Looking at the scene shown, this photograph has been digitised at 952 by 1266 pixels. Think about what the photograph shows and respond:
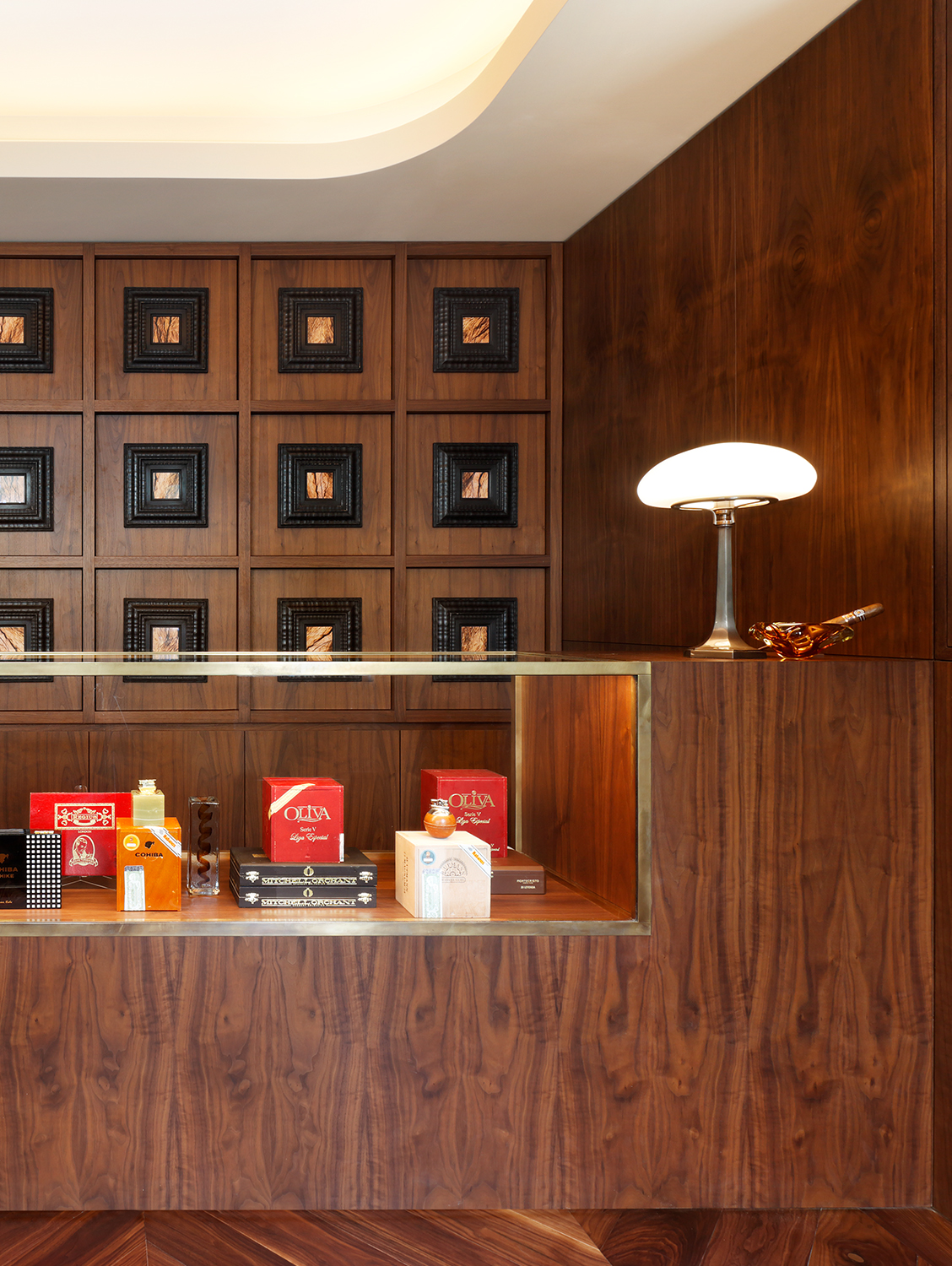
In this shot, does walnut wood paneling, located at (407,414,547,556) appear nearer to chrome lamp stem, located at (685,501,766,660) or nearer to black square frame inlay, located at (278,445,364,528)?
black square frame inlay, located at (278,445,364,528)

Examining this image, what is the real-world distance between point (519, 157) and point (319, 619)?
1.65m

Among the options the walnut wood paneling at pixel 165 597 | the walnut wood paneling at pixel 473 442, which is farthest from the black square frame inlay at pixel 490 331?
the walnut wood paneling at pixel 165 597

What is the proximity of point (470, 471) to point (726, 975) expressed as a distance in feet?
7.19

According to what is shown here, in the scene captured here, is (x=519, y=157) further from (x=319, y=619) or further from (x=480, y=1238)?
(x=480, y=1238)

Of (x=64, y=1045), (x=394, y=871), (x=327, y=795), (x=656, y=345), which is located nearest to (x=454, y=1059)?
(x=394, y=871)

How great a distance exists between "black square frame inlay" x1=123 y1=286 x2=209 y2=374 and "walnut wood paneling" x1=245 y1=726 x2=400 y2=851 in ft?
4.35

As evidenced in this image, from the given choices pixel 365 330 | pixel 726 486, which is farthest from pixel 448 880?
pixel 365 330

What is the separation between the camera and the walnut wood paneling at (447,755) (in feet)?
7.64

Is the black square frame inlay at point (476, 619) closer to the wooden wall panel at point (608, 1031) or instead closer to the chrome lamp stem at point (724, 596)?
the chrome lamp stem at point (724, 596)

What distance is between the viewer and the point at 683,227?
2.70 m

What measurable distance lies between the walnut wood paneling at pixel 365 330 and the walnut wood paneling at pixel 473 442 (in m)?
0.22

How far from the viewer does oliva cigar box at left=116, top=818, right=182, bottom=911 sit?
1.78 m

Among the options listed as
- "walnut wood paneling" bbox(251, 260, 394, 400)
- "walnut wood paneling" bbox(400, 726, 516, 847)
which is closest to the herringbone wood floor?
"walnut wood paneling" bbox(400, 726, 516, 847)

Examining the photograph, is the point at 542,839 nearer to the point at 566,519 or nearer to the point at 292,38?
the point at 566,519
